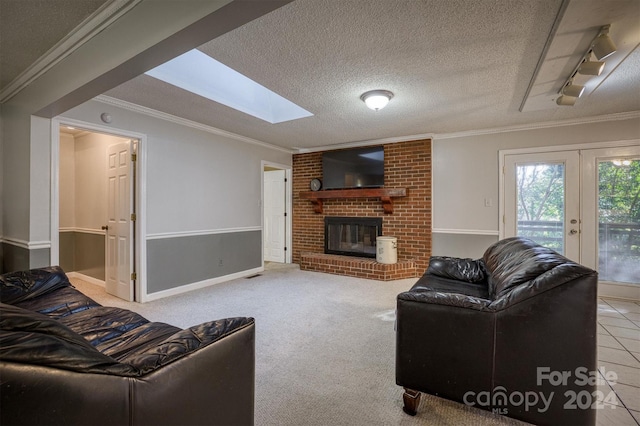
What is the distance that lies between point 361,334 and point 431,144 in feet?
11.0

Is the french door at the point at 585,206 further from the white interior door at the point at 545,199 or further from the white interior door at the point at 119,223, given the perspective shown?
the white interior door at the point at 119,223

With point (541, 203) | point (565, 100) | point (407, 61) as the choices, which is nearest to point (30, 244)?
point (407, 61)

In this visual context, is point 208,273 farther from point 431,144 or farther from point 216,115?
point 431,144

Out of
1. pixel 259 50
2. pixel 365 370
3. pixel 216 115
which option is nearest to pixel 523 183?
pixel 365 370

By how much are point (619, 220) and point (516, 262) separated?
9.57 ft

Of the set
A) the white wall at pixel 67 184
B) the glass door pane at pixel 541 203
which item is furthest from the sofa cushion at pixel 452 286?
the white wall at pixel 67 184

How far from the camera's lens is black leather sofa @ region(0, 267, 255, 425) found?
2.10ft

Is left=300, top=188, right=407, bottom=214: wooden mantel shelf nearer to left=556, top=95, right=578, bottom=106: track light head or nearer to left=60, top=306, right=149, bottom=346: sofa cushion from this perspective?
left=556, top=95, right=578, bottom=106: track light head

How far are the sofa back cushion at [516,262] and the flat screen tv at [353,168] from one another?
2.54m

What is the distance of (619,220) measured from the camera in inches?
141

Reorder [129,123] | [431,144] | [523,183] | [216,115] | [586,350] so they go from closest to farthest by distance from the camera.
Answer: [586,350] < [129,123] < [216,115] < [523,183] < [431,144]

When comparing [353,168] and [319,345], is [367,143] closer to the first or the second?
[353,168]

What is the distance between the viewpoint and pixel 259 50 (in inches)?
85.4

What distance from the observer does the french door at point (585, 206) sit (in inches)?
139
